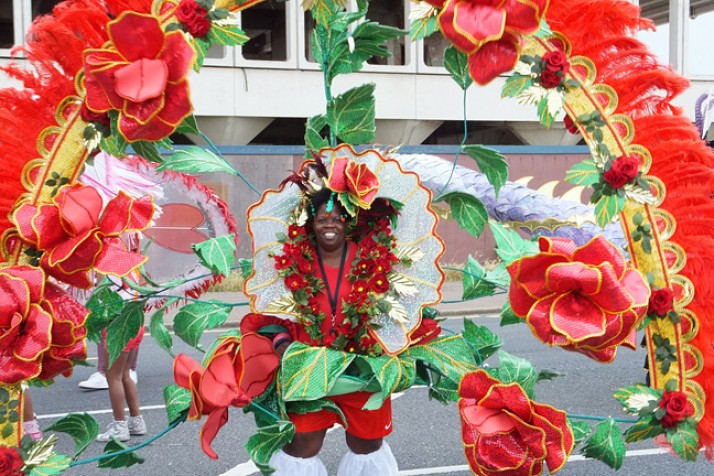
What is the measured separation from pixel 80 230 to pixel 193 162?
0.42 m

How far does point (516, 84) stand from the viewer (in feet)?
8.38

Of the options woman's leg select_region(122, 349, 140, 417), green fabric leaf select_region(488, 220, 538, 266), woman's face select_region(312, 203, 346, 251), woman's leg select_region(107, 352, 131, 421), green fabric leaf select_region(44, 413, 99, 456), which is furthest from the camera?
woman's leg select_region(122, 349, 140, 417)

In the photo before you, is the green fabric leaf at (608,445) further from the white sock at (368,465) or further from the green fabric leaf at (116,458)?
the green fabric leaf at (116,458)

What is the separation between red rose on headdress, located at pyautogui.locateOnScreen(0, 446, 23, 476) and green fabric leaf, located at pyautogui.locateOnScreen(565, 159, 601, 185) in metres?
1.91

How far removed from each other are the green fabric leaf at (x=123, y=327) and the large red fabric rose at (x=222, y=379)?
237 millimetres

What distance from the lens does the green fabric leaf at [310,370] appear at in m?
2.62

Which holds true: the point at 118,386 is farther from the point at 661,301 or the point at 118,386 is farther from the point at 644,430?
→ the point at 661,301

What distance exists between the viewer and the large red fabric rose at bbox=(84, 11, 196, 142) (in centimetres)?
230

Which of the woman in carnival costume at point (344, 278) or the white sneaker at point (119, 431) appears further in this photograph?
the white sneaker at point (119, 431)

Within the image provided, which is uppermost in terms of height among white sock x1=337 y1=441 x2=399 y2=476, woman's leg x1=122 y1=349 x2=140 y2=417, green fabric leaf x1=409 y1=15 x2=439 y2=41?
green fabric leaf x1=409 y1=15 x2=439 y2=41

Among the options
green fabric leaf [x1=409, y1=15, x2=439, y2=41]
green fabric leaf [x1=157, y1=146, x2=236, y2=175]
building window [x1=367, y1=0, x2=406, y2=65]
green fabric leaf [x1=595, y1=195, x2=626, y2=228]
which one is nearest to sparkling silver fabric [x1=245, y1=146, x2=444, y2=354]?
green fabric leaf [x1=157, y1=146, x2=236, y2=175]

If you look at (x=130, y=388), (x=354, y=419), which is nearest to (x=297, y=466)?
(x=354, y=419)

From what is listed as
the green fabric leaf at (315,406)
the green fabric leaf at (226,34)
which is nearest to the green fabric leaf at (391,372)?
the green fabric leaf at (315,406)

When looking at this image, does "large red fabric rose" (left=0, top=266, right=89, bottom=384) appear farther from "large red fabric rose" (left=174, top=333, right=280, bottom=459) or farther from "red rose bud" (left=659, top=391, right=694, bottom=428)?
"red rose bud" (left=659, top=391, right=694, bottom=428)
